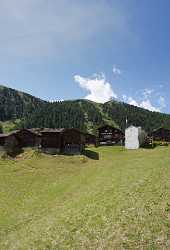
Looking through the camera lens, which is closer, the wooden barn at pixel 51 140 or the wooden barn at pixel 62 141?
the wooden barn at pixel 62 141

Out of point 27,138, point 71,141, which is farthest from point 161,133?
point 27,138

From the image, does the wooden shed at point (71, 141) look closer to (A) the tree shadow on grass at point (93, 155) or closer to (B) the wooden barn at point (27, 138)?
(A) the tree shadow on grass at point (93, 155)

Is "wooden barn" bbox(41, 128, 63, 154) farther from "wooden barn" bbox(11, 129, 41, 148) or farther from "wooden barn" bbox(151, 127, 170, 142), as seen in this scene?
"wooden barn" bbox(151, 127, 170, 142)

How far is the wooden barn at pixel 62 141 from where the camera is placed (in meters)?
81.5

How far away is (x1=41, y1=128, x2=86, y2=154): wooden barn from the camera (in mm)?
81500

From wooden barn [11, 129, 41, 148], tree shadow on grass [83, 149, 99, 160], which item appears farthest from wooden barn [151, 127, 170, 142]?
wooden barn [11, 129, 41, 148]

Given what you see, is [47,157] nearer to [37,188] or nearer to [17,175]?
[17,175]

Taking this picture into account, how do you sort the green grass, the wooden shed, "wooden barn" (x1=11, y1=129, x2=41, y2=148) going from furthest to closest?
"wooden barn" (x1=11, y1=129, x2=41, y2=148)
the wooden shed
the green grass

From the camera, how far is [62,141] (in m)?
84.4

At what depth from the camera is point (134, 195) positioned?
27.1m

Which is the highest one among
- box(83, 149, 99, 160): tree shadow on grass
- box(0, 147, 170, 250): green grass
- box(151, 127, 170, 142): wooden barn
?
box(151, 127, 170, 142): wooden barn

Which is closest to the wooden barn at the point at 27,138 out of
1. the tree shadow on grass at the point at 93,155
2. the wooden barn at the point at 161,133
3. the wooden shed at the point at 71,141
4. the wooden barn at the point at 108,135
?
the wooden shed at the point at 71,141

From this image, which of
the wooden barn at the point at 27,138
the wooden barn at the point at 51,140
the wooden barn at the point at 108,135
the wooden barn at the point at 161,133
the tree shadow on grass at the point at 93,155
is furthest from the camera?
the wooden barn at the point at 161,133

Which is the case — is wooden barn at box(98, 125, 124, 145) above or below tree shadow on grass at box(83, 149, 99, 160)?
above
